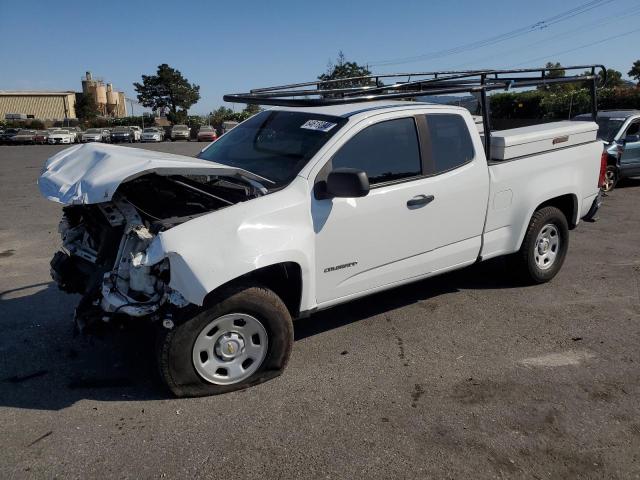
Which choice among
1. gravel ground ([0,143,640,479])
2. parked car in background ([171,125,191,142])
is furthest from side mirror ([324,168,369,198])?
parked car in background ([171,125,191,142])

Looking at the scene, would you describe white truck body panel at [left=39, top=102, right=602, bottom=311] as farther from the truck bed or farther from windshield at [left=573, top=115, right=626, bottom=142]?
windshield at [left=573, top=115, right=626, bottom=142]

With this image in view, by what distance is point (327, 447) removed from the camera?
307cm

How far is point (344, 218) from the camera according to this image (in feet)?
12.8

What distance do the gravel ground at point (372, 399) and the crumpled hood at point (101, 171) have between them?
0.99 metres

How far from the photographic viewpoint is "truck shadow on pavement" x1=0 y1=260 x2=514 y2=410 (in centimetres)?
364

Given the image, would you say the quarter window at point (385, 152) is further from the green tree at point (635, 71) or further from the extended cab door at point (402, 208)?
the green tree at point (635, 71)

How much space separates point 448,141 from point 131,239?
273 cm

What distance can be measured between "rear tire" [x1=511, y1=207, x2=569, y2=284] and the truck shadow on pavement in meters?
0.28

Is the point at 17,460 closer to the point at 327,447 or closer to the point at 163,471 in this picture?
the point at 163,471

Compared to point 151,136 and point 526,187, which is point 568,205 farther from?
point 151,136

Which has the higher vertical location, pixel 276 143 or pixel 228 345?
pixel 276 143

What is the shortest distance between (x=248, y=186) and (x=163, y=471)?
1890 millimetres

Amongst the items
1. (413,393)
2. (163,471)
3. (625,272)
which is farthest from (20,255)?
(625,272)

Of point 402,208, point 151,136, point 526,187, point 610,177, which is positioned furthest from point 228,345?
point 151,136
